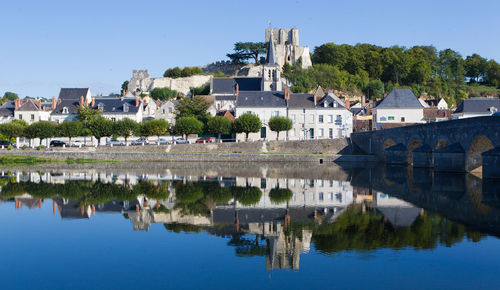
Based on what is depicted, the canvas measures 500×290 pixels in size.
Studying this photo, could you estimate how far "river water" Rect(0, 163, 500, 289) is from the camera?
10391mm

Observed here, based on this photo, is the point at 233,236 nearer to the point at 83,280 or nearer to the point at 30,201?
the point at 83,280

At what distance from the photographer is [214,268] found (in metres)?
11.1

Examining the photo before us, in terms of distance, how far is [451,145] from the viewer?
29.6 m

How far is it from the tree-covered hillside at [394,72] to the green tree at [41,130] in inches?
1363

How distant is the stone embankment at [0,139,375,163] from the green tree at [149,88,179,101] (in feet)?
106

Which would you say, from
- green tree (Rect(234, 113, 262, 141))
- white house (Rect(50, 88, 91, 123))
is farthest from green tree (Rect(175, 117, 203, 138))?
white house (Rect(50, 88, 91, 123))

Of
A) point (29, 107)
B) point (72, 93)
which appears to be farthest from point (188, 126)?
point (29, 107)

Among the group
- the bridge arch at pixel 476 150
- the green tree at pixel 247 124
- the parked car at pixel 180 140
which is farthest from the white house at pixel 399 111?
the bridge arch at pixel 476 150

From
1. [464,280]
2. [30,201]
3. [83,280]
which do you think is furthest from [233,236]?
[30,201]

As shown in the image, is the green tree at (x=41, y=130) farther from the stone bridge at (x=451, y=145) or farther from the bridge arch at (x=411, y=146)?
the bridge arch at (x=411, y=146)

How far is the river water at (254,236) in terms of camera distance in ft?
34.1

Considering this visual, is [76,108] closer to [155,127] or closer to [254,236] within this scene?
[155,127]

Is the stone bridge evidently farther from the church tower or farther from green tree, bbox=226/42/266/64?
green tree, bbox=226/42/266/64

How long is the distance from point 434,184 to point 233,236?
47.2 ft
